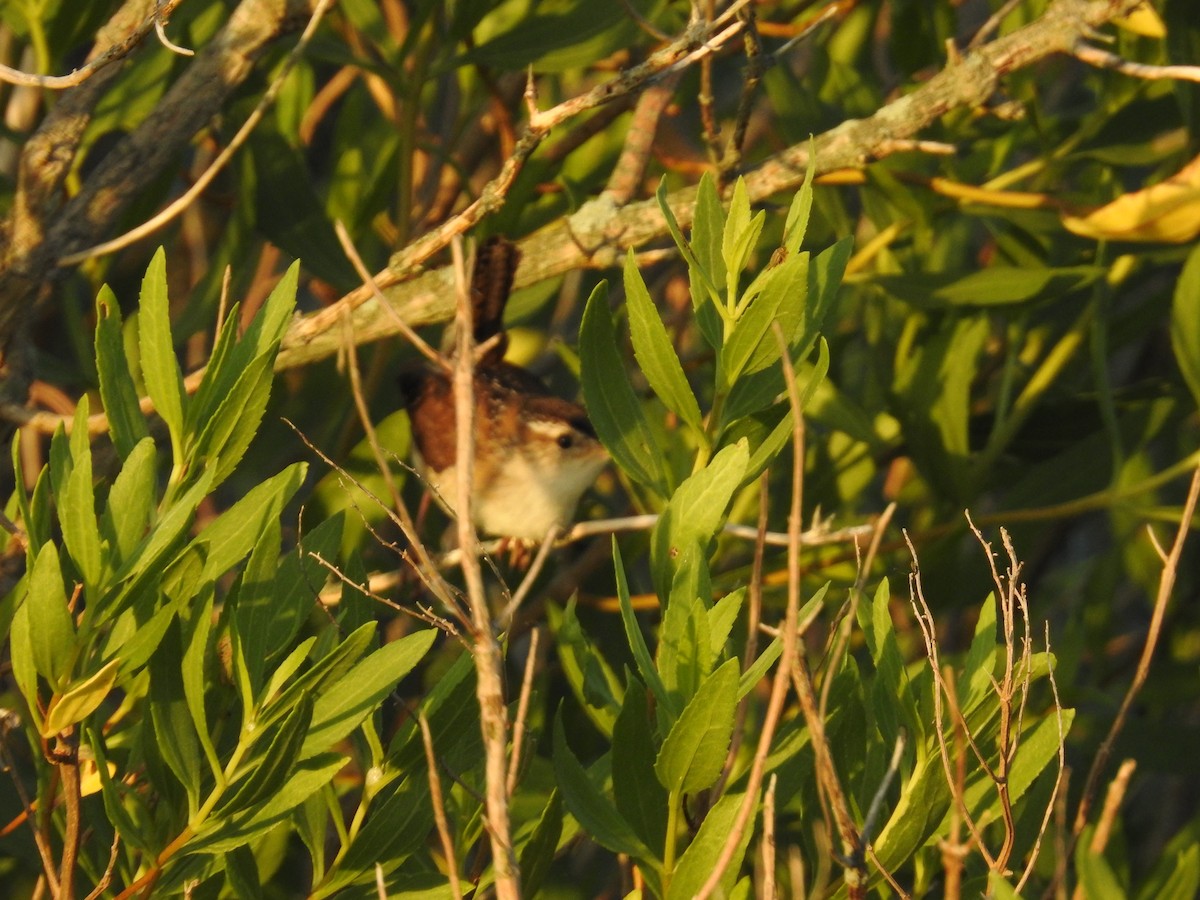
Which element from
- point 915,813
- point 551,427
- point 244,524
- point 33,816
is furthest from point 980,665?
point 551,427

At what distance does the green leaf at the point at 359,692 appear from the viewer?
4.46ft

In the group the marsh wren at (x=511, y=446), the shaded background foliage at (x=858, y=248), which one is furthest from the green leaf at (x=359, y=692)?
the marsh wren at (x=511, y=446)

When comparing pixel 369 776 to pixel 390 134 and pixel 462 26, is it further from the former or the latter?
pixel 390 134

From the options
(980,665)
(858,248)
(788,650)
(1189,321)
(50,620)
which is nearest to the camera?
(788,650)

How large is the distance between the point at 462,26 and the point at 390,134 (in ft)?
1.60

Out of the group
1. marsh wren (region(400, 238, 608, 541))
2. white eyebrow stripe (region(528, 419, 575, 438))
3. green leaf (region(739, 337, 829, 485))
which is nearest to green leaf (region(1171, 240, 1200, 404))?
green leaf (region(739, 337, 829, 485))

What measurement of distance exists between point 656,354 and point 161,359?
0.48 meters

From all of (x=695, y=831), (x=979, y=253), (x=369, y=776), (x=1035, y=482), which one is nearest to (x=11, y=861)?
(x=369, y=776)

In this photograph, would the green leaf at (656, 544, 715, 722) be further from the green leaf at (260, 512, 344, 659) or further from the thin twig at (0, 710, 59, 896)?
the thin twig at (0, 710, 59, 896)

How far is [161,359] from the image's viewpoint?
147 centimetres

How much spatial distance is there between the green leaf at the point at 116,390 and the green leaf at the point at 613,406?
1.47 feet

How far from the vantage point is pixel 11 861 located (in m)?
2.79

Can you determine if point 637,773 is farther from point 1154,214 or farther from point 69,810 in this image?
point 1154,214

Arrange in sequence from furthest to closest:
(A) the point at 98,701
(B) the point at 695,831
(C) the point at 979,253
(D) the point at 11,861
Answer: (C) the point at 979,253, (D) the point at 11,861, (B) the point at 695,831, (A) the point at 98,701
